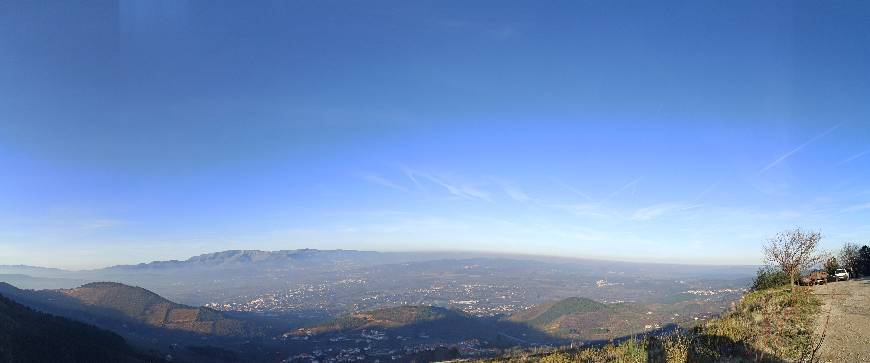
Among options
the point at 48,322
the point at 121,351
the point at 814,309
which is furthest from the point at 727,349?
the point at 48,322

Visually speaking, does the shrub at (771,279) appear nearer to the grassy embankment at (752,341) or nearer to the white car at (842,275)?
the white car at (842,275)

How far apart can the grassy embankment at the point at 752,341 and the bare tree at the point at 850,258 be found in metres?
17.1

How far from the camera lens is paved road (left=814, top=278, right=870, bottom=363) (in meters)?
19.3

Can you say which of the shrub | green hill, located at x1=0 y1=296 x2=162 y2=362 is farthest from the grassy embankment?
green hill, located at x1=0 y1=296 x2=162 y2=362

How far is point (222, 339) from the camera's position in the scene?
17900 centimetres

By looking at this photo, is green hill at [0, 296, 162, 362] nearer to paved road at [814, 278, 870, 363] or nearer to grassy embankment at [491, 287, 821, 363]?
grassy embankment at [491, 287, 821, 363]

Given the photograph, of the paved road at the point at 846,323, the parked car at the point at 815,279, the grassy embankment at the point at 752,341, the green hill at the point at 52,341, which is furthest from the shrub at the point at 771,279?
the green hill at the point at 52,341

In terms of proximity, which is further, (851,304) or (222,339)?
(222,339)

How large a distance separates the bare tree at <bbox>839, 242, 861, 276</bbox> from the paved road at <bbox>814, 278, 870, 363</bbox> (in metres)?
11.0

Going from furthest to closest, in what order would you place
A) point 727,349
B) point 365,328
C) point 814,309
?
1. point 365,328
2. point 814,309
3. point 727,349

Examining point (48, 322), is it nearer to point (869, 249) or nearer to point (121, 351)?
point (121, 351)

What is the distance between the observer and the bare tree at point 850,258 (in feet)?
137

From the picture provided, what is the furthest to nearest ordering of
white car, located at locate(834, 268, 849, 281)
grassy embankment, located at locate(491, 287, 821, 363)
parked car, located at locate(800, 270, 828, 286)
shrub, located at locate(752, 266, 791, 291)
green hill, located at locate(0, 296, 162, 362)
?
green hill, located at locate(0, 296, 162, 362) → shrub, located at locate(752, 266, 791, 291) → white car, located at locate(834, 268, 849, 281) → parked car, located at locate(800, 270, 828, 286) → grassy embankment, located at locate(491, 287, 821, 363)

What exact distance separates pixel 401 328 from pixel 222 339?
73.2 metres
